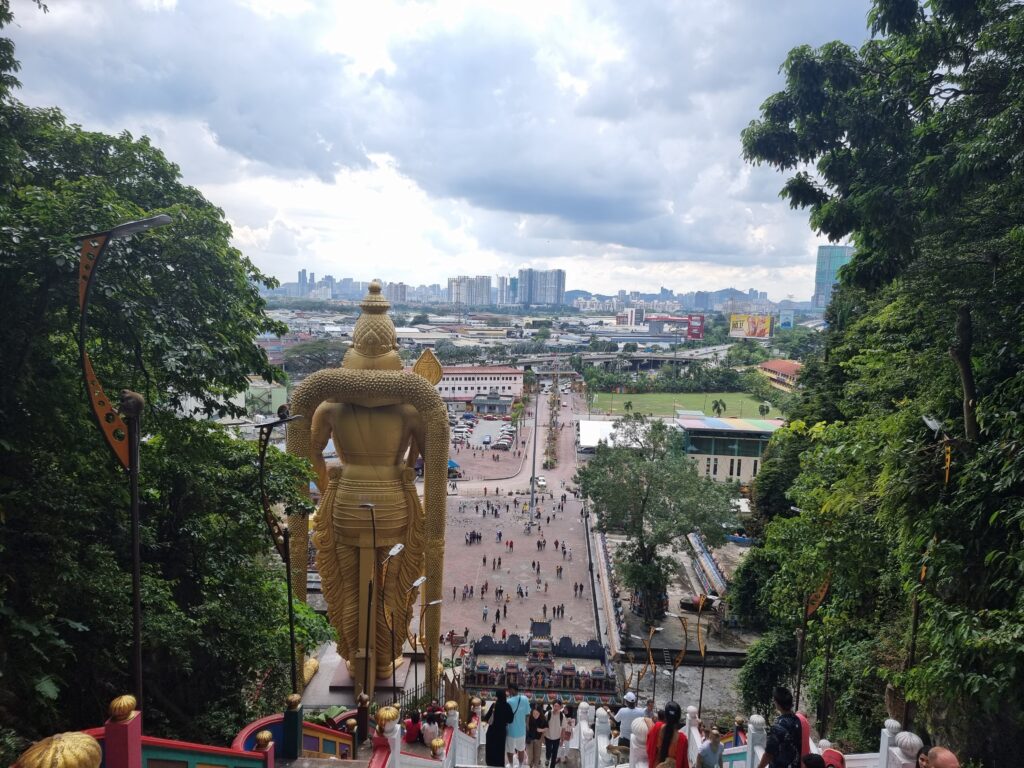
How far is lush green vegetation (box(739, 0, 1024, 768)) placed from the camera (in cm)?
771

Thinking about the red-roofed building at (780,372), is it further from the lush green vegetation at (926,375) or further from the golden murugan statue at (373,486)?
the golden murugan statue at (373,486)

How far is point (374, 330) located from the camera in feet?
36.2

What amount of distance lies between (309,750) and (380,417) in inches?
208

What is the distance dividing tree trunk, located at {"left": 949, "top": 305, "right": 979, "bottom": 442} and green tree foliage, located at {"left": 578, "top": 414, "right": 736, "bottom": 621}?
42.1 feet

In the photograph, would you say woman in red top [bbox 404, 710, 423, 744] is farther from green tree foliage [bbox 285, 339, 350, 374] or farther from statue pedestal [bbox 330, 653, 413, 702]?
green tree foliage [bbox 285, 339, 350, 374]

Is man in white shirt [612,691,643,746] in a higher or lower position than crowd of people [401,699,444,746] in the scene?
lower

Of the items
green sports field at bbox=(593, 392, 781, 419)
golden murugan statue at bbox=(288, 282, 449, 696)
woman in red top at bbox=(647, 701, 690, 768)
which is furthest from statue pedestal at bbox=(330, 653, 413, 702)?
green sports field at bbox=(593, 392, 781, 419)

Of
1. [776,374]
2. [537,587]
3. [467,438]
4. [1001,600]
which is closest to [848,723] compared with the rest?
[1001,600]

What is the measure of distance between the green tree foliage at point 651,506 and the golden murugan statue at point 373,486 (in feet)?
36.8

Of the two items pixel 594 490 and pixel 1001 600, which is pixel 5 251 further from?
pixel 594 490

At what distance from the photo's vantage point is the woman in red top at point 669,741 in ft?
18.8

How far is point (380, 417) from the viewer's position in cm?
1099

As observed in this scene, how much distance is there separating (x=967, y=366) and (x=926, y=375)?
2296 mm

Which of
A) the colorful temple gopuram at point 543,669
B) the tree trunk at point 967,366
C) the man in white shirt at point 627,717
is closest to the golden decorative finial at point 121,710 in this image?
the man in white shirt at point 627,717
